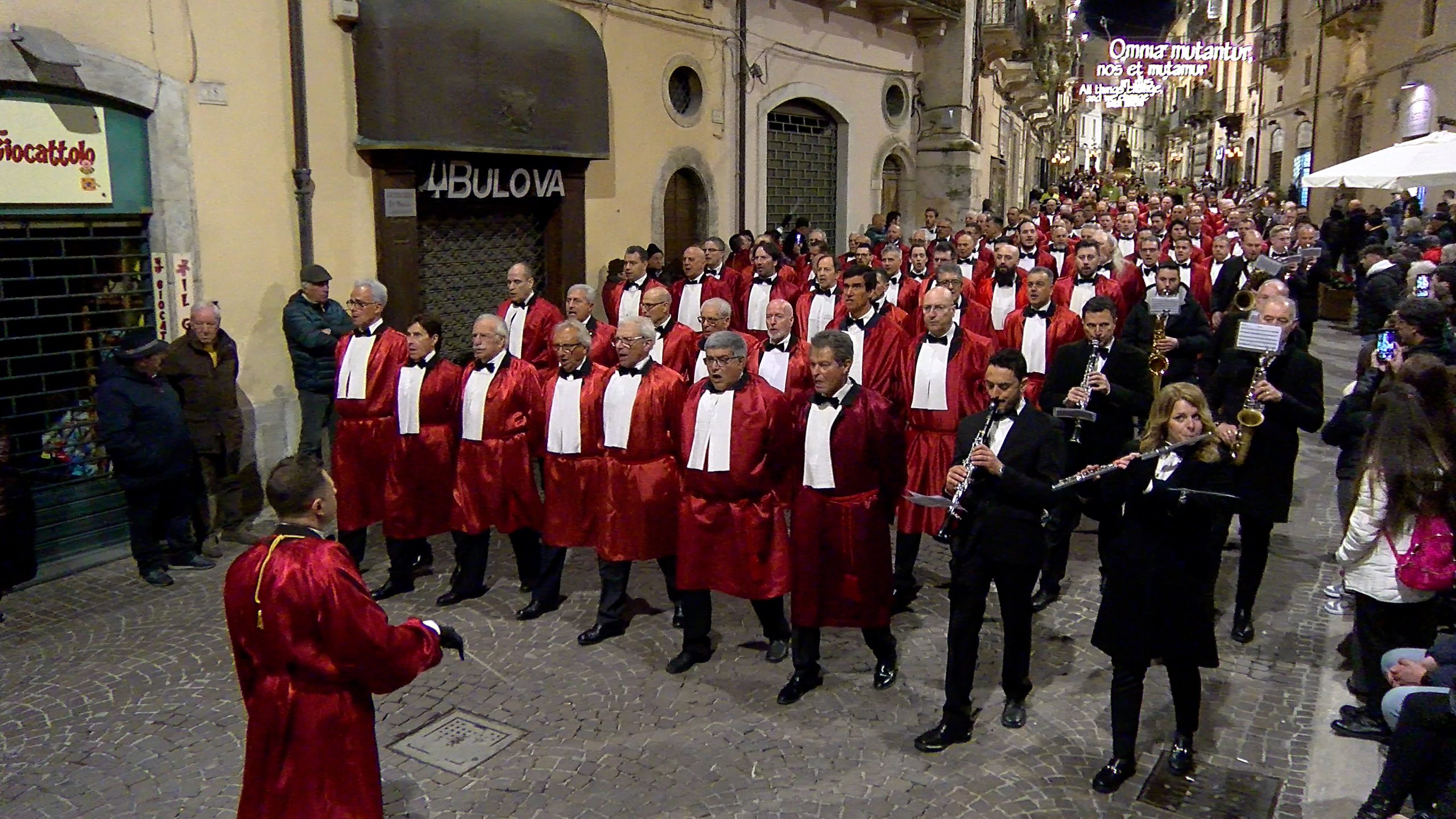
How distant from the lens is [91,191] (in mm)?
8086

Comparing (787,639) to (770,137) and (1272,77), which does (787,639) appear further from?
(1272,77)

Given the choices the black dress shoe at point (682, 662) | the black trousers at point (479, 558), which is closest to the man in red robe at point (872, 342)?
the black dress shoe at point (682, 662)

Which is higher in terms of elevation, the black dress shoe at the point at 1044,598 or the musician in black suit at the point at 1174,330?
the musician in black suit at the point at 1174,330

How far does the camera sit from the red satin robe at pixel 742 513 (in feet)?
19.1

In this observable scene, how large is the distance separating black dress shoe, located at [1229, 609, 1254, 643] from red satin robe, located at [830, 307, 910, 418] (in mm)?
2382

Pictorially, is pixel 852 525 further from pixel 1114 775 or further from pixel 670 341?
pixel 670 341

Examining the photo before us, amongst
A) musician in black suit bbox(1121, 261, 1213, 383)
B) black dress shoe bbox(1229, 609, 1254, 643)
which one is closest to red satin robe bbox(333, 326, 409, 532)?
musician in black suit bbox(1121, 261, 1213, 383)

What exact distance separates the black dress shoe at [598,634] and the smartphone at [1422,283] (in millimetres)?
6631

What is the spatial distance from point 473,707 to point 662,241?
923 centimetres

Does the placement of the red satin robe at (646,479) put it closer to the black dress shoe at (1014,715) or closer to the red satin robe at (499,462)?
the red satin robe at (499,462)

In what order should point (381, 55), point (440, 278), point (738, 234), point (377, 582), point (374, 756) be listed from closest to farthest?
point (374, 756) < point (377, 582) < point (381, 55) < point (440, 278) < point (738, 234)

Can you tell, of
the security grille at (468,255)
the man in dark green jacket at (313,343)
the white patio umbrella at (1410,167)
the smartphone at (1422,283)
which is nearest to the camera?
the smartphone at (1422,283)

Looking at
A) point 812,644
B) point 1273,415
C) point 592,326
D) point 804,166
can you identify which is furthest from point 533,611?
point 804,166

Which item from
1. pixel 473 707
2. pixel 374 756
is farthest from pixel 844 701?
pixel 374 756
